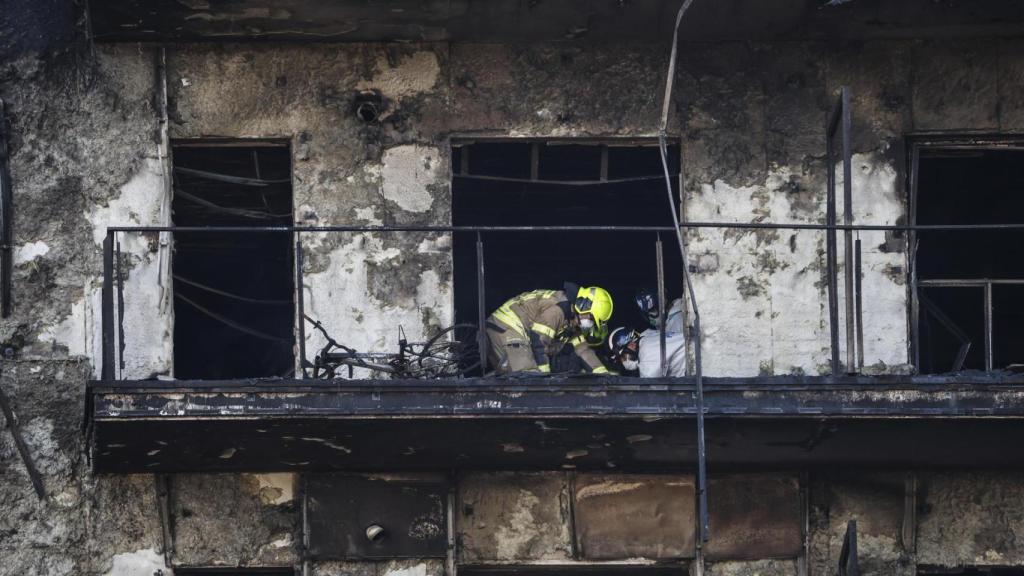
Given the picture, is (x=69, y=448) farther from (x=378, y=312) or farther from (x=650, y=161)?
(x=650, y=161)

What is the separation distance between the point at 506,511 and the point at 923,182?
15.4 ft

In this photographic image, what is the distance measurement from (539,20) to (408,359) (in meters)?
2.41

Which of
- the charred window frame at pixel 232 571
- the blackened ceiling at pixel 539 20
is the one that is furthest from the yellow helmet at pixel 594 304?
the charred window frame at pixel 232 571

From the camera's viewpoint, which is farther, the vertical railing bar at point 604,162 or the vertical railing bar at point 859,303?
the vertical railing bar at point 604,162

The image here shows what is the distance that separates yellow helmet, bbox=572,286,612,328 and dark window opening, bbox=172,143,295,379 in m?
1.99

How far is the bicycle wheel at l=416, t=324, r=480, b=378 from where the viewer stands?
10812 mm

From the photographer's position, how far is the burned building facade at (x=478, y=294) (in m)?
10.4

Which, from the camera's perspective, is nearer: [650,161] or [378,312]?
[378,312]

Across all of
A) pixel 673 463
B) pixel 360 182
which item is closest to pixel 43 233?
pixel 360 182

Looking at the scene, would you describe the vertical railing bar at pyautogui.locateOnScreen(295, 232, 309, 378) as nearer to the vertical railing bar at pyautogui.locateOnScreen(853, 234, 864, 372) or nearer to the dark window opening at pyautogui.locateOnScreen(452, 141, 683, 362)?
the dark window opening at pyautogui.locateOnScreen(452, 141, 683, 362)

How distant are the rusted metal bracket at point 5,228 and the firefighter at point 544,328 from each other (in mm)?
3140

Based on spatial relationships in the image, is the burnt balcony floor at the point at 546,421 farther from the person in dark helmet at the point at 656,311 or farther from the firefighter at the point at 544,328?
the person in dark helmet at the point at 656,311

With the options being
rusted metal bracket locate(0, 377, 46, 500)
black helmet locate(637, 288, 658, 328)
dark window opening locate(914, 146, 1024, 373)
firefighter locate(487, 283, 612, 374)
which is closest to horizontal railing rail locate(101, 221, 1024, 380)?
firefighter locate(487, 283, 612, 374)

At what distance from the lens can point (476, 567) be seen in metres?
Result: 11.0
